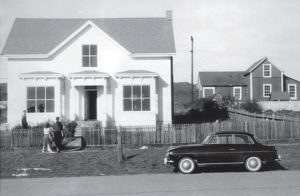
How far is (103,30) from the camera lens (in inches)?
1102

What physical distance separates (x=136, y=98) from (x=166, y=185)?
15.2 metres

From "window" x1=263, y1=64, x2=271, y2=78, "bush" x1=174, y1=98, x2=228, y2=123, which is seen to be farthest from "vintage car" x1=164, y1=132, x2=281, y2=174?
"window" x1=263, y1=64, x2=271, y2=78

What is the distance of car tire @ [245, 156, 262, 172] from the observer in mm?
13977

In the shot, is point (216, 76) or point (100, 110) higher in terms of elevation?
point (216, 76)

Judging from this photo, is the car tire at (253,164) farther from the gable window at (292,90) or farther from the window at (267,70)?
the gable window at (292,90)

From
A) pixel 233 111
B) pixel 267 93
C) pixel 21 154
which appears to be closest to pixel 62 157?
pixel 21 154

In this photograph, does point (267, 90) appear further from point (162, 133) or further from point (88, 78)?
point (162, 133)

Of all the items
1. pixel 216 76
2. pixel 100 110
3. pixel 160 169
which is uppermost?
pixel 216 76

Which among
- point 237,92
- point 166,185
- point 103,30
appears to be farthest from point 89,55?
point 237,92

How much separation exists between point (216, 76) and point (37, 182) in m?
49.1

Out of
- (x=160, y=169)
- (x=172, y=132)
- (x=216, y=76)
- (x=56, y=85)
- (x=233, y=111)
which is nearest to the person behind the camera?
(x=160, y=169)

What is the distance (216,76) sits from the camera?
5978 cm

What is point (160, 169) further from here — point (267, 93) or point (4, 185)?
point (267, 93)

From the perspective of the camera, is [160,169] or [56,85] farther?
[56,85]
